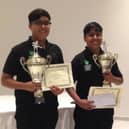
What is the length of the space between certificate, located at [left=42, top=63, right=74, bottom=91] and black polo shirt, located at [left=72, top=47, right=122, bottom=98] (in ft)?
0.60

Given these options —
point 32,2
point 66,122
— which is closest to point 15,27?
point 32,2

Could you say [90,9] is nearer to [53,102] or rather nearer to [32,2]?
[32,2]

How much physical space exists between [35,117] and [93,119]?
50cm

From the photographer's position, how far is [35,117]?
209 centimetres

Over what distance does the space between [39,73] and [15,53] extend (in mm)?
193

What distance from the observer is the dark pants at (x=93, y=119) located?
2.39 meters

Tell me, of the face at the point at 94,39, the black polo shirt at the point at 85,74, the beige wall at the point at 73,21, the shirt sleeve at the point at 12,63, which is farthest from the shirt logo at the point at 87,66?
the beige wall at the point at 73,21

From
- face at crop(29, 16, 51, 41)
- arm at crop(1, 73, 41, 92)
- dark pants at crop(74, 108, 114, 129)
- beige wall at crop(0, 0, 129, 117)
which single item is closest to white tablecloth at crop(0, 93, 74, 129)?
dark pants at crop(74, 108, 114, 129)

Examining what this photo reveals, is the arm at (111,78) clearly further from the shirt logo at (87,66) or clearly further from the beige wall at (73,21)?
the beige wall at (73,21)

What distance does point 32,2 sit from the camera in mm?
4645

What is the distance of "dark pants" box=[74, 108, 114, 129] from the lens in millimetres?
2389

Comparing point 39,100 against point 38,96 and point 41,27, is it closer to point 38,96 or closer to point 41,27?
point 38,96

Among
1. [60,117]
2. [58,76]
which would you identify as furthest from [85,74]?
[60,117]

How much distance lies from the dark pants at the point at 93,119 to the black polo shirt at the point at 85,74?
13cm
